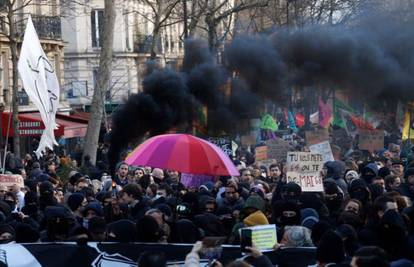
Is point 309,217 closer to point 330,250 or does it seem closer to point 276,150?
point 330,250

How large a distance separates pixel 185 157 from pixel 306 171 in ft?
9.14

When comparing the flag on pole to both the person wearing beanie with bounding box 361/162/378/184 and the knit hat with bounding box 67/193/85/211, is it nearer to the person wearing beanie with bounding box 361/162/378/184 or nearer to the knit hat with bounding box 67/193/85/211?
the person wearing beanie with bounding box 361/162/378/184

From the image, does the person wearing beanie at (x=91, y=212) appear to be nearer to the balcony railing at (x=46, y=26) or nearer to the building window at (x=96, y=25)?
the balcony railing at (x=46, y=26)

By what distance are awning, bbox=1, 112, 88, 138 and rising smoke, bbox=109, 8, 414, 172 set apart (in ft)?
48.9

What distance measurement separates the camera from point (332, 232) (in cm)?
827

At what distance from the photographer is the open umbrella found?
38.6 ft

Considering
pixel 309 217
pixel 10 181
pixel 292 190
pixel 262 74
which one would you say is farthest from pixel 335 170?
pixel 309 217

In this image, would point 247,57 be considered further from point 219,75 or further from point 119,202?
point 119,202

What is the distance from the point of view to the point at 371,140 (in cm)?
2159

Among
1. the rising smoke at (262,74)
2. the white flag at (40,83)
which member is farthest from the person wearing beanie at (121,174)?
the white flag at (40,83)

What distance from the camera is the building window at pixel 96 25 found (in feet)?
169

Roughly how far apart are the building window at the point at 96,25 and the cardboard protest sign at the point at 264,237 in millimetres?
42703

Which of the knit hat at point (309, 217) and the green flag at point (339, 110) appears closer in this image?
the knit hat at point (309, 217)

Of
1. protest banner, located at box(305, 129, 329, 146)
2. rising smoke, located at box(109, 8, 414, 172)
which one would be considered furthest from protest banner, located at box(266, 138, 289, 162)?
→ rising smoke, located at box(109, 8, 414, 172)
